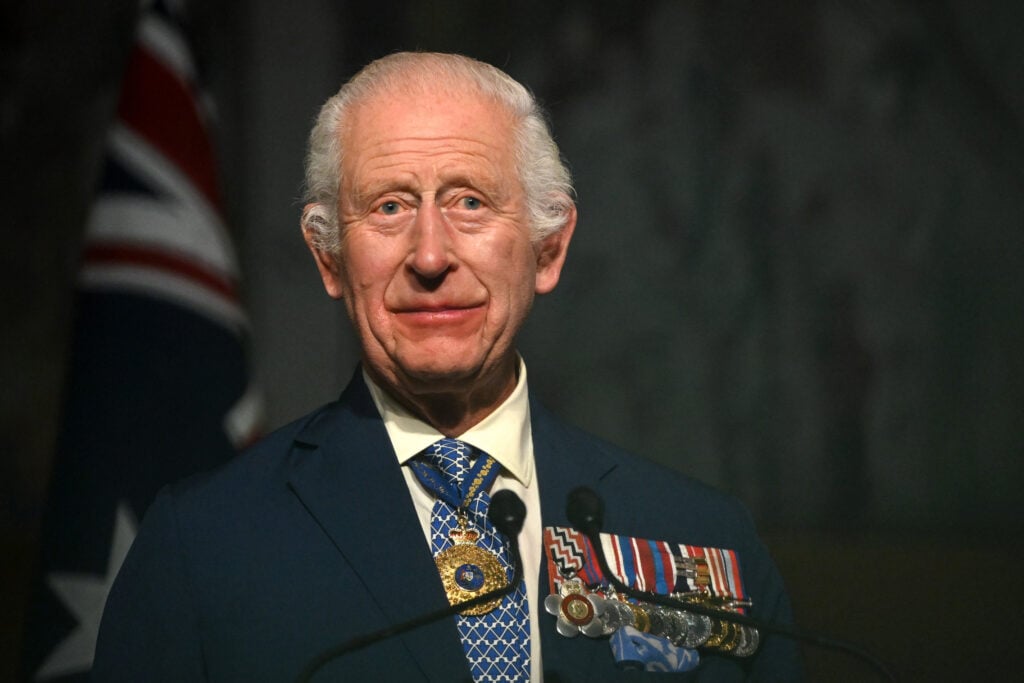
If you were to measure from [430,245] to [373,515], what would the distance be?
1.19ft

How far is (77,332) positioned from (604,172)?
1.39 m

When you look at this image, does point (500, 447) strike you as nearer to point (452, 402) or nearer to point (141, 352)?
point (452, 402)

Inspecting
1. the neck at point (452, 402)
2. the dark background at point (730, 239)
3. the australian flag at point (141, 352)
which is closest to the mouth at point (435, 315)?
the neck at point (452, 402)

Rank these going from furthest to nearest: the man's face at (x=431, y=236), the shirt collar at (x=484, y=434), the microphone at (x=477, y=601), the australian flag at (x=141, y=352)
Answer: the australian flag at (x=141, y=352)
the shirt collar at (x=484, y=434)
the man's face at (x=431, y=236)
the microphone at (x=477, y=601)

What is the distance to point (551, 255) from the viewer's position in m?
1.75

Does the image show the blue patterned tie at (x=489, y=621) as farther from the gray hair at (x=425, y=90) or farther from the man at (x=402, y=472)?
the gray hair at (x=425, y=90)

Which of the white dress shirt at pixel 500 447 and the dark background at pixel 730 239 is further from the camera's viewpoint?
the dark background at pixel 730 239

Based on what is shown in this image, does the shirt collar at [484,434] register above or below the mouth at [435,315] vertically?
below

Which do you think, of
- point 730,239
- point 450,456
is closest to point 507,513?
point 450,456

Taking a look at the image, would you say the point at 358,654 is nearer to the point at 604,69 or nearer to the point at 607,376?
the point at 607,376

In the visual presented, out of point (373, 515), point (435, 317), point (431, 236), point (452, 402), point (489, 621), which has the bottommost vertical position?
point (489, 621)

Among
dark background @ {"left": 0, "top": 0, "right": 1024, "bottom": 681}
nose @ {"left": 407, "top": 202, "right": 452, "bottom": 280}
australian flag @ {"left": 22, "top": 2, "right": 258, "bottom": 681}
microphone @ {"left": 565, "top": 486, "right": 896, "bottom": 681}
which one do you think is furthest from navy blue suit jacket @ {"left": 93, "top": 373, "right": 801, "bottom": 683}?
dark background @ {"left": 0, "top": 0, "right": 1024, "bottom": 681}

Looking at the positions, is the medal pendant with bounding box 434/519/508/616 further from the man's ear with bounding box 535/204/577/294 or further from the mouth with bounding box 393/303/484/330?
the man's ear with bounding box 535/204/577/294

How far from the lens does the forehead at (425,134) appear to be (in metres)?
1.55
